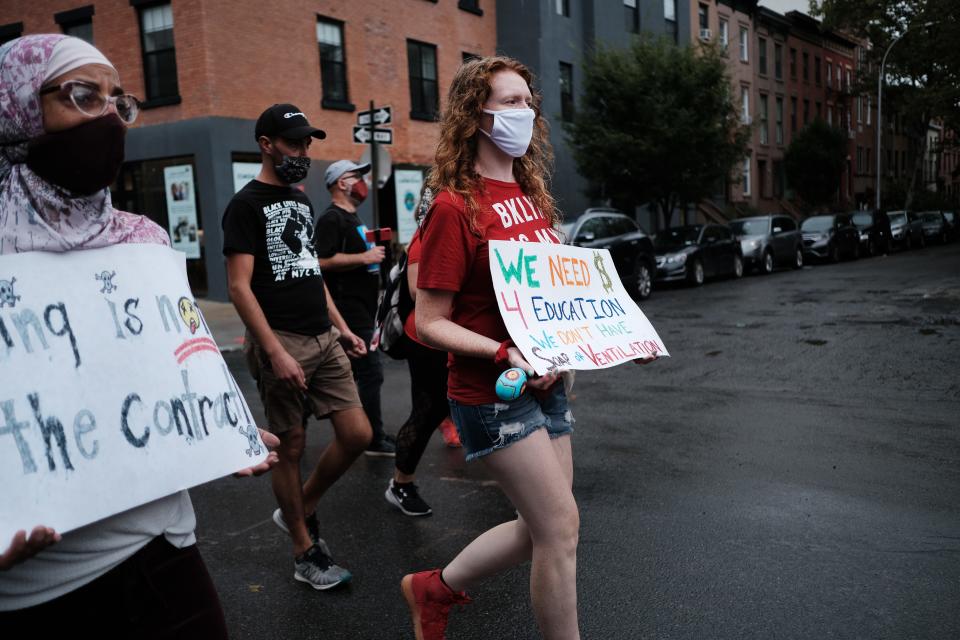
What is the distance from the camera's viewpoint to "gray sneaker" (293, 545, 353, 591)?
3547 millimetres

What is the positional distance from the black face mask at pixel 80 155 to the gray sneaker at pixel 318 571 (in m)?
2.30

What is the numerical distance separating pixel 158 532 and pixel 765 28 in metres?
44.0

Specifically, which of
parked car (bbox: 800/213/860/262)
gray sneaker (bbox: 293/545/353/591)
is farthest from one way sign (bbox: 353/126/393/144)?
parked car (bbox: 800/213/860/262)

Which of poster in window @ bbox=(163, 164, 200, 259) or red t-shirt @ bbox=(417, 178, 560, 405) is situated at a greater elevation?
poster in window @ bbox=(163, 164, 200, 259)

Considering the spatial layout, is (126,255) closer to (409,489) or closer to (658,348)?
(658,348)

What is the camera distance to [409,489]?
457 centimetres

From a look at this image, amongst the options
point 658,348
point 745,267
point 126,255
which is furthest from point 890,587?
point 745,267

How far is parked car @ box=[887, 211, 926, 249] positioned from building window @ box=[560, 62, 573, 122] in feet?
49.1

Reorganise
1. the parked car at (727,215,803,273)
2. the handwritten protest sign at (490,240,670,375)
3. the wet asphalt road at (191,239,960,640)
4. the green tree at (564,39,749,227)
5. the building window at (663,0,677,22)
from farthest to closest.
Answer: the building window at (663,0,677,22) → the green tree at (564,39,749,227) → the parked car at (727,215,803,273) → the wet asphalt road at (191,239,960,640) → the handwritten protest sign at (490,240,670,375)

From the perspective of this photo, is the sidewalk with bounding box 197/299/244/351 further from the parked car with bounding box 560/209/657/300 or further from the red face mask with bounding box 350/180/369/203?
the parked car with bounding box 560/209/657/300

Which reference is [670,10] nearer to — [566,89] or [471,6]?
[566,89]

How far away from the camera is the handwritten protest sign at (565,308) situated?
237 centimetres

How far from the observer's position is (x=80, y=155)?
164 cm

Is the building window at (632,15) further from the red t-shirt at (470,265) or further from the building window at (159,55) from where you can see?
the red t-shirt at (470,265)
